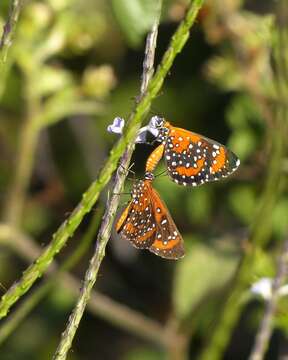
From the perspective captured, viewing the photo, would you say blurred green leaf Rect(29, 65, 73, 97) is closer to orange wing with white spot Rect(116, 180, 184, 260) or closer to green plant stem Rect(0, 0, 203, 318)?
orange wing with white spot Rect(116, 180, 184, 260)

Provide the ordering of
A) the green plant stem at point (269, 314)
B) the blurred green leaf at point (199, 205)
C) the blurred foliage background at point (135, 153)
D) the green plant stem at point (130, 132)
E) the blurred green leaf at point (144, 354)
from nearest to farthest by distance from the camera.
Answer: the green plant stem at point (130, 132), the green plant stem at point (269, 314), the blurred foliage background at point (135, 153), the blurred green leaf at point (199, 205), the blurred green leaf at point (144, 354)

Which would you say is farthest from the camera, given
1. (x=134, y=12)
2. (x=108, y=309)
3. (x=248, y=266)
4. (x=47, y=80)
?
(x=108, y=309)

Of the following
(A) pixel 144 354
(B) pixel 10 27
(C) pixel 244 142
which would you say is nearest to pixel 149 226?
(B) pixel 10 27

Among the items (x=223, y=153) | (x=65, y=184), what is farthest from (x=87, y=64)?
(x=223, y=153)

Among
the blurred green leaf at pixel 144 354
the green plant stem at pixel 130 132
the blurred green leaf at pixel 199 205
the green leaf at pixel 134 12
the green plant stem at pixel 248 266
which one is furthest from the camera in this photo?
the blurred green leaf at pixel 144 354

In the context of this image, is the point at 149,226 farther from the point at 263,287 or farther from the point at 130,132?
the point at 263,287

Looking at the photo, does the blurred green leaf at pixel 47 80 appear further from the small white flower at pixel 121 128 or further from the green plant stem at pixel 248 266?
the small white flower at pixel 121 128

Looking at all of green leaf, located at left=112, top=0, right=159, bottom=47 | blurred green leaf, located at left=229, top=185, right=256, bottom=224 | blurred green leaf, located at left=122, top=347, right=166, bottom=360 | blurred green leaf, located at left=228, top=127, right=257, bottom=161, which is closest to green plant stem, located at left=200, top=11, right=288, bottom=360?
green leaf, located at left=112, top=0, right=159, bottom=47

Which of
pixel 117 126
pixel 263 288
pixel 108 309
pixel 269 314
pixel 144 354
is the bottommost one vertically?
pixel 117 126

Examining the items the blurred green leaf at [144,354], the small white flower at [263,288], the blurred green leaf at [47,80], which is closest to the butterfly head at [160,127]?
the small white flower at [263,288]
